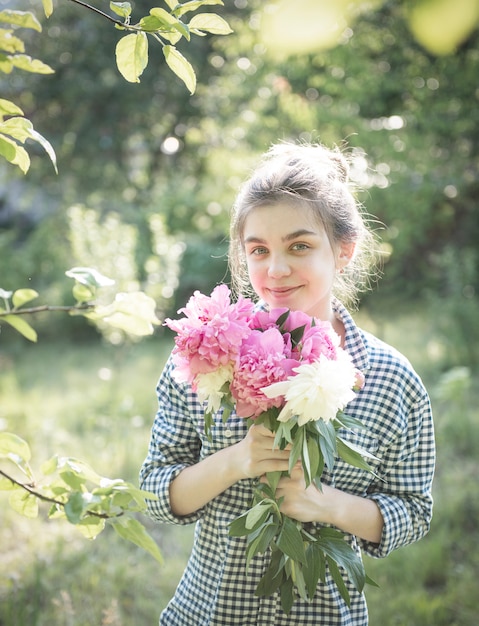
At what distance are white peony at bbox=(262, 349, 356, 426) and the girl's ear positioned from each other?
52cm

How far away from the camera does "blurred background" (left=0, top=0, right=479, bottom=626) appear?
316cm

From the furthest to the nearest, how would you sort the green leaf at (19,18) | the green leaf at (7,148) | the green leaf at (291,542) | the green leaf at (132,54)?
the green leaf at (291,542)
the green leaf at (132,54)
the green leaf at (7,148)
the green leaf at (19,18)

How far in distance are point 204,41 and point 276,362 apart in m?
12.1

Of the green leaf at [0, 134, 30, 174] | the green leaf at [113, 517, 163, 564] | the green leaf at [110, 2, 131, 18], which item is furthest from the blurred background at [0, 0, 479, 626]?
the green leaf at [113, 517, 163, 564]

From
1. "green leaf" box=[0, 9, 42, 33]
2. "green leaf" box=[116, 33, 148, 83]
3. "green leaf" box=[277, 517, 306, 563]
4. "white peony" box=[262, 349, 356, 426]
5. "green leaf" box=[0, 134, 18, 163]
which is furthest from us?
"green leaf" box=[277, 517, 306, 563]

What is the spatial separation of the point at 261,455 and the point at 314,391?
0.27 m

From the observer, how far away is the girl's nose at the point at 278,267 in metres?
1.51

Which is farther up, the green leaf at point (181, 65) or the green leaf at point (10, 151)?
the green leaf at point (181, 65)

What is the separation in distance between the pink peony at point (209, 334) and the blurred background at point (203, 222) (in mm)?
564

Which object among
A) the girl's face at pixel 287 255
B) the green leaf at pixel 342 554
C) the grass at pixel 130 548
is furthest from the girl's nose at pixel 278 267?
the grass at pixel 130 548

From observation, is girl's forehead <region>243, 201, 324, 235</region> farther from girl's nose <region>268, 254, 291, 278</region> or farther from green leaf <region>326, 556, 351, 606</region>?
green leaf <region>326, 556, 351, 606</region>

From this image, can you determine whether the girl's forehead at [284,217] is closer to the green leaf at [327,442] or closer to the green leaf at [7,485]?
the green leaf at [327,442]

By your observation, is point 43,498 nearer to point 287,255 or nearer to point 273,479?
point 273,479

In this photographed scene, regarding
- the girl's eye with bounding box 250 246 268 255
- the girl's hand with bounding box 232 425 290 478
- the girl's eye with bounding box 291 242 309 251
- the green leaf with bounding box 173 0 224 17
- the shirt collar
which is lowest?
the girl's hand with bounding box 232 425 290 478
